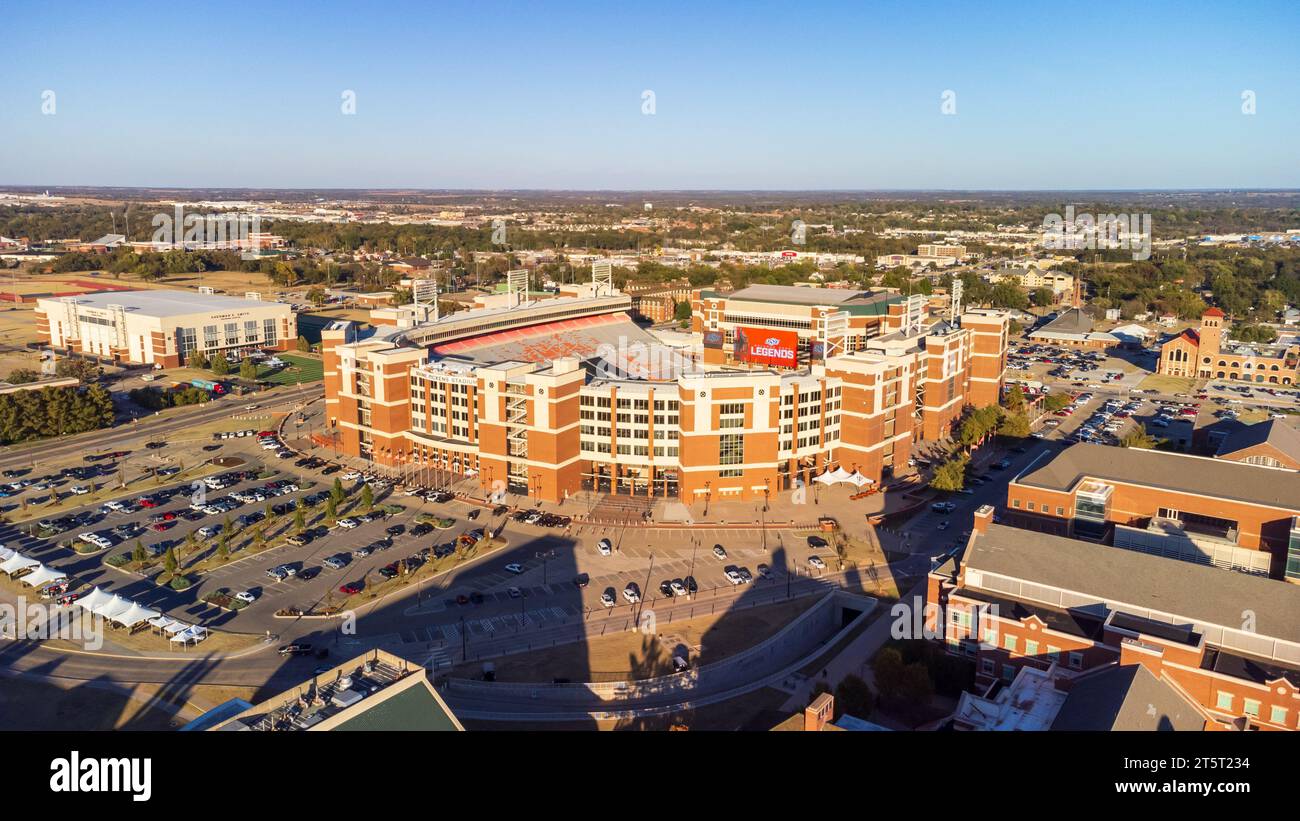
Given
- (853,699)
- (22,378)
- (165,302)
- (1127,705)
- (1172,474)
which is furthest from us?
(165,302)

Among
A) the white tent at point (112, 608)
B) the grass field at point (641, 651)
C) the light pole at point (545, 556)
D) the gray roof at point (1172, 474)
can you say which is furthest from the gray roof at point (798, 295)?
the white tent at point (112, 608)

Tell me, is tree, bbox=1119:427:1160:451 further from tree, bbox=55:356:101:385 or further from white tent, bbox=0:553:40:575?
tree, bbox=55:356:101:385

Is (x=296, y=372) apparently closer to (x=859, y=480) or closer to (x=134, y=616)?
(x=134, y=616)

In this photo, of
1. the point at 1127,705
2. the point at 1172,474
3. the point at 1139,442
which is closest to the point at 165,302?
the point at 1139,442

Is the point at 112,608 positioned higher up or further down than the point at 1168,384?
further down

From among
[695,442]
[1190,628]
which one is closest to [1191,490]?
[1190,628]

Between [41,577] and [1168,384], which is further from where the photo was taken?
[1168,384]

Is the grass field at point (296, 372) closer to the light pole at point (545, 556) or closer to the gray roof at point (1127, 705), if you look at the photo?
the light pole at point (545, 556)
